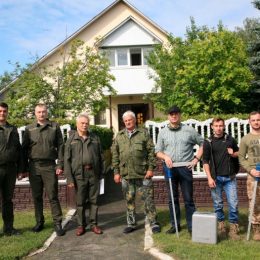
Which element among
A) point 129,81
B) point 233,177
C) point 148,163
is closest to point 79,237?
point 148,163

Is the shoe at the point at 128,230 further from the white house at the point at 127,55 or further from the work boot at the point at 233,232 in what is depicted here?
the white house at the point at 127,55

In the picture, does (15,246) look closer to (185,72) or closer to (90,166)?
(90,166)

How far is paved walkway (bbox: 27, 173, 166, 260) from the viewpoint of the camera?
5.46 metres

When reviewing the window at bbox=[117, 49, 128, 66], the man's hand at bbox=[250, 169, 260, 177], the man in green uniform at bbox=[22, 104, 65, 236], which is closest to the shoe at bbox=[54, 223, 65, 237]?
the man in green uniform at bbox=[22, 104, 65, 236]

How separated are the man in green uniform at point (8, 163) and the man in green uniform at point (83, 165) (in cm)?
85

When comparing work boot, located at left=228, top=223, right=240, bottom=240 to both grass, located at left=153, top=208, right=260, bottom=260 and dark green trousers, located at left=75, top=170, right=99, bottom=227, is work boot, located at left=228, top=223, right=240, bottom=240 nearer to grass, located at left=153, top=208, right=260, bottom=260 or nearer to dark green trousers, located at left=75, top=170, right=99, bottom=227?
grass, located at left=153, top=208, right=260, bottom=260

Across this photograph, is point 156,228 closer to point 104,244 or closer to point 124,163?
point 104,244

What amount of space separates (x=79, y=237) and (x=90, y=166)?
1.16m

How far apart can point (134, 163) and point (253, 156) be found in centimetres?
185

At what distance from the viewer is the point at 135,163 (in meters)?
6.32

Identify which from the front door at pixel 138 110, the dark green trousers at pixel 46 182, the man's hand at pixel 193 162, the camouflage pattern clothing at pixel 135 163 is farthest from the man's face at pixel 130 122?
the front door at pixel 138 110

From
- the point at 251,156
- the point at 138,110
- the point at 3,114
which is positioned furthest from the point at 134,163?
the point at 138,110

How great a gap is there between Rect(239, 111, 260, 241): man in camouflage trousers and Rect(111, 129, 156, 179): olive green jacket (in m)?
1.46

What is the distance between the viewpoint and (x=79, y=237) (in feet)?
20.8
